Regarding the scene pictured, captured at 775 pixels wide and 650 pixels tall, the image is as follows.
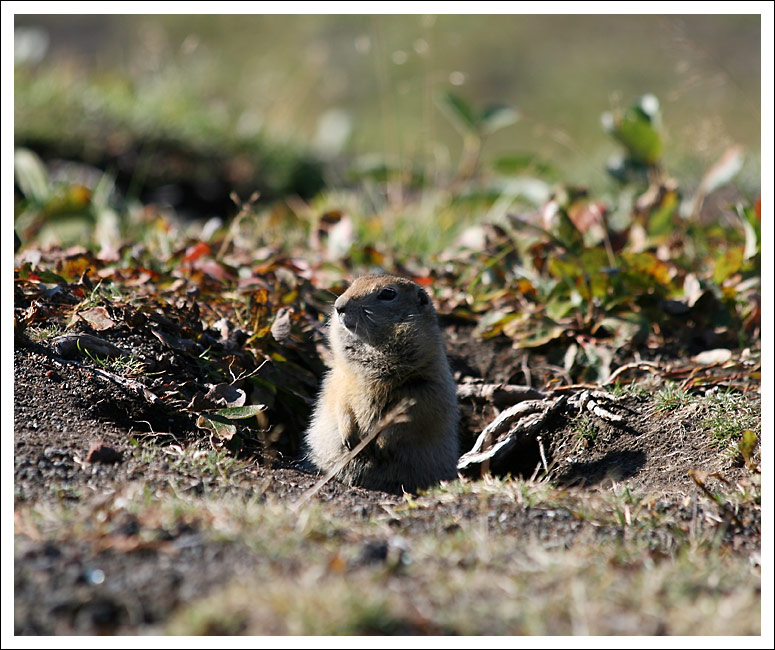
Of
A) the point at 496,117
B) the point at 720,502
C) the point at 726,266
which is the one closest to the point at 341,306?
the point at 720,502

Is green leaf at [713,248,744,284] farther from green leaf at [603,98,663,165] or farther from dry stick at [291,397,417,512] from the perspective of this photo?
dry stick at [291,397,417,512]

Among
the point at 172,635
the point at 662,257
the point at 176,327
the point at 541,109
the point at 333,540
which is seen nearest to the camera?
the point at 172,635

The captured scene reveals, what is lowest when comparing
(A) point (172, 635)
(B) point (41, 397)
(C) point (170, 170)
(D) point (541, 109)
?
(A) point (172, 635)

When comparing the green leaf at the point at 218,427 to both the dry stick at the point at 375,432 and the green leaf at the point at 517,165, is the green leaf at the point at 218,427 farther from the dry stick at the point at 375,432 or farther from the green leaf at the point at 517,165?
the green leaf at the point at 517,165

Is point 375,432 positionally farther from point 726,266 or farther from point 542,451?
point 726,266

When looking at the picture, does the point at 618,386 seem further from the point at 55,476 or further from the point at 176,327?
the point at 55,476

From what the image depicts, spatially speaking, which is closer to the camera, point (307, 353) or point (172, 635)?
point (172, 635)

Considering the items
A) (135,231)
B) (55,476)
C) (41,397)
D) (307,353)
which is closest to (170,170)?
(135,231)

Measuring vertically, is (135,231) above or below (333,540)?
above
